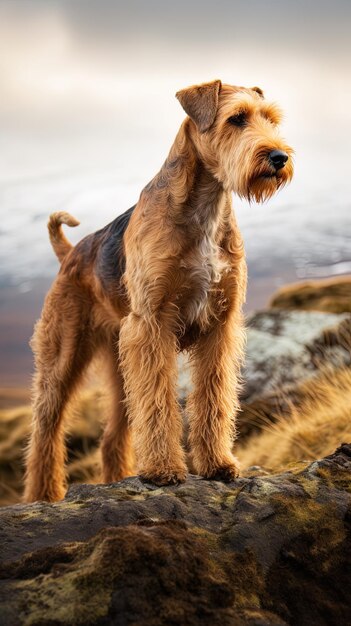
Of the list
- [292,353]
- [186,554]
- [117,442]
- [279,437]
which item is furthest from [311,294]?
[186,554]

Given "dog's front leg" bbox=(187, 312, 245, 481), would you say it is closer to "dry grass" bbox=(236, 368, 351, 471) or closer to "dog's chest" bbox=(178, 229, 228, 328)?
"dog's chest" bbox=(178, 229, 228, 328)

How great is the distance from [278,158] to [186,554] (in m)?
2.45

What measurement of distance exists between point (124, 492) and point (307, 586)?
111 centimetres

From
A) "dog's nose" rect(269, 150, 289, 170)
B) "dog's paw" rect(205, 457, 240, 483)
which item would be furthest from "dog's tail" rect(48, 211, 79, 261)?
"dog's paw" rect(205, 457, 240, 483)

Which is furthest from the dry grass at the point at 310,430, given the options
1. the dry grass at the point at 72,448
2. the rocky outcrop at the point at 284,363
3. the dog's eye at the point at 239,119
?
the dog's eye at the point at 239,119

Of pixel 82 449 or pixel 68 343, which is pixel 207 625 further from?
pixel 82 449

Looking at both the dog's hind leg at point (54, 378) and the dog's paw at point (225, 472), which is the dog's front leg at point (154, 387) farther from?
the dog's hind leg at point (54, 378)

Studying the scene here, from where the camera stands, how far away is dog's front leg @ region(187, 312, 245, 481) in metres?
4.57

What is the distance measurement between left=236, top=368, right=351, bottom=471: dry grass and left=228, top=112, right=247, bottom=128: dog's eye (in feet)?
11.1

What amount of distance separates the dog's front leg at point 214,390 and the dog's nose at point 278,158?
3.51 feet

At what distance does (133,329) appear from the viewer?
4469 mm

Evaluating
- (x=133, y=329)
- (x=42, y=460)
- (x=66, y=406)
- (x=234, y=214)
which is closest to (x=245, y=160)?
(x=234, y=214)

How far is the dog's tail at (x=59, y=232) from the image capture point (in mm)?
6309

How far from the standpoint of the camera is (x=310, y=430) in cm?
712
